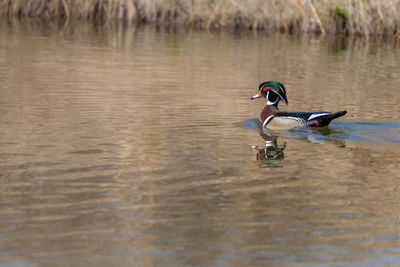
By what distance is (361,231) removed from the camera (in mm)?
5648

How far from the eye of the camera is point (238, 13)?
23.7m

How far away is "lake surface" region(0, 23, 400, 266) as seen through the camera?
5.28 metres

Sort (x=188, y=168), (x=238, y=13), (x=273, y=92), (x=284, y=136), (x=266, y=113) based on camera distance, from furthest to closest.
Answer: (x=238, y=13) → (x=273, y=92) → (x=266, y=113) → (x=284, y=136) → (x=188, y=168)

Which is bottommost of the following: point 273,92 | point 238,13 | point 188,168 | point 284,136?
point 284,136

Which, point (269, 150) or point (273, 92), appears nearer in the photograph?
point (269, 150)

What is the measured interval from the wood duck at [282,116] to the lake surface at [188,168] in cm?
13

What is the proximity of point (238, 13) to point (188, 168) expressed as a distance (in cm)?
1671

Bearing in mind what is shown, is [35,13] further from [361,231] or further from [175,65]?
[361,231]

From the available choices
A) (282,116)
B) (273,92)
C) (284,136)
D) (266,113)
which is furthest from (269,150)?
(273,92)

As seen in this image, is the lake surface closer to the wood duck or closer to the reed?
the wood duck

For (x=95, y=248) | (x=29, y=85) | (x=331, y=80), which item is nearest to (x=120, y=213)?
(x=95, y=248)

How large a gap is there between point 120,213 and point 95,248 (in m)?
0.75

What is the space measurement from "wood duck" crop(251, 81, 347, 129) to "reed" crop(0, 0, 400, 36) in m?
11.9

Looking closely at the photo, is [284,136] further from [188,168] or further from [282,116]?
[188,168]
